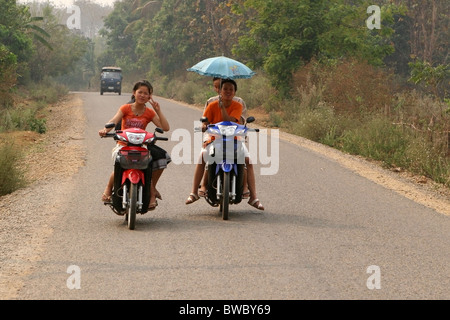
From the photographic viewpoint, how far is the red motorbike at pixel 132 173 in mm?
8672

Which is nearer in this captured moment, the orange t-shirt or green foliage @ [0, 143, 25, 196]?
the orange t-shirt

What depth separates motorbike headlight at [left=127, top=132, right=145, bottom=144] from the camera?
28.5ft

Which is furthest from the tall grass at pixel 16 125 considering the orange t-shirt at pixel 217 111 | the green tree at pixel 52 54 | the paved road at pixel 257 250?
the green tree at pixel 52 54

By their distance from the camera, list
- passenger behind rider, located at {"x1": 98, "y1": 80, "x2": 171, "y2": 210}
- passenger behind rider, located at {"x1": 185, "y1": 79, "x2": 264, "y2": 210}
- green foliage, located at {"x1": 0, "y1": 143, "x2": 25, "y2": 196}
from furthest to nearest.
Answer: green foliage, located at {"x1": 0, "y1": 143, "x2": 25, "y2": 196} → passenger behind rider, located at {"x1": 185, "y1": 79, "x2": 264, "y2": 210} → passenger behind rider, located at {"x1": 98, "y1": 80, "x2": 171, "y2": 210}

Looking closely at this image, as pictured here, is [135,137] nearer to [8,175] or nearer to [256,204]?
[256,204]

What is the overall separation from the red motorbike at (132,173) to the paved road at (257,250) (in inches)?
12.4

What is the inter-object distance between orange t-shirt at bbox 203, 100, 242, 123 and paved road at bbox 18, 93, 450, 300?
1270 mm

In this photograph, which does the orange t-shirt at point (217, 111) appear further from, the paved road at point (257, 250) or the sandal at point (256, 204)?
the paved road at point (257, 250)

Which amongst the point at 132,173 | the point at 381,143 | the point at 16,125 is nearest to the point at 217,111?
the point at 132,173

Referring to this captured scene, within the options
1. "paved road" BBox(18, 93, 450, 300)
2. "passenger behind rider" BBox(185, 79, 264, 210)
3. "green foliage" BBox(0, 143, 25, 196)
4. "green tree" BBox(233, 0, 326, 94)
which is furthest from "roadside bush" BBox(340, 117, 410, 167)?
"green tree" BBox(233, 0, 326, 94)

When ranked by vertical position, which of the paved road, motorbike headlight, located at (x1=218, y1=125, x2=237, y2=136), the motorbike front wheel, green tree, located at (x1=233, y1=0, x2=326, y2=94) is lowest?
the paved road

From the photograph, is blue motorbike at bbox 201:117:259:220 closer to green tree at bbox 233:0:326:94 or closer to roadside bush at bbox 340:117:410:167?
roadside bush at bbox 340:117:410:167

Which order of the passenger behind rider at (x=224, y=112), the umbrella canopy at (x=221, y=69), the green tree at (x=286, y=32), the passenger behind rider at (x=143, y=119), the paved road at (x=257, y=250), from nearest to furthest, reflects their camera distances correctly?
1. the paved road at (x=257, y=250)
2. the passenger behind rider at (x=143, y=119)
3. the passenger behind rider at (x=224, y=112)
4. the umbrella canopy at (x=221, y=69)
5. the green tree at (x=286, y=32)

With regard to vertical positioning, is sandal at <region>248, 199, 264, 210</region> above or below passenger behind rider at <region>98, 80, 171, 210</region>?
below
